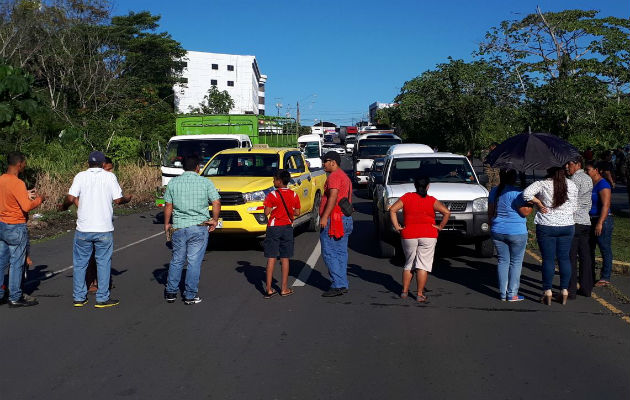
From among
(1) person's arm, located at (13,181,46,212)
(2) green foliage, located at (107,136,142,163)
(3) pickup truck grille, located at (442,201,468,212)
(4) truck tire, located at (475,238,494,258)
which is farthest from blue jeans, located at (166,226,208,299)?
(2) green foliage, located at (107,136,142,163)

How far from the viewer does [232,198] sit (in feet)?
37.8

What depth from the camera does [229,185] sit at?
1184 centimetres

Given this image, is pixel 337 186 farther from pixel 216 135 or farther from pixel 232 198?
pixel 216 135

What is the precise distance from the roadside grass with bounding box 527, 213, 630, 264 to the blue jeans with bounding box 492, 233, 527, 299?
3.29m

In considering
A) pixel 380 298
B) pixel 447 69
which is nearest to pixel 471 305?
pixel 380 298

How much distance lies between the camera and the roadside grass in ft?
34.8

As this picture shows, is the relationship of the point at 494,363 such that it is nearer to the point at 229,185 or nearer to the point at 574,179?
the point at 574,179

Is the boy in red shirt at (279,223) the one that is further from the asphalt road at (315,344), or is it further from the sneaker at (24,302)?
the sneaker at (24,302)

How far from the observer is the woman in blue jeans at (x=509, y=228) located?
755 centimetres

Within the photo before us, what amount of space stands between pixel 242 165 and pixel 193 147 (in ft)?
16.5

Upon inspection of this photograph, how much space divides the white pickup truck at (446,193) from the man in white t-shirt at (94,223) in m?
4.46

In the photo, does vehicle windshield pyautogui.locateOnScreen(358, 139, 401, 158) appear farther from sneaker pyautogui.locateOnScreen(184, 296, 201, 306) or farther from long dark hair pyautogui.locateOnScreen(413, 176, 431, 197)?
A: sneaker pyautogui.locateOnScreen(184, 296, 201, 306)

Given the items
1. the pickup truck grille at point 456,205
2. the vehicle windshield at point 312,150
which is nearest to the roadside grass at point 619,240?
the pickup truck grille at point 456,205

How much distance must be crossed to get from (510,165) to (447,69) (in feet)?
77.6
